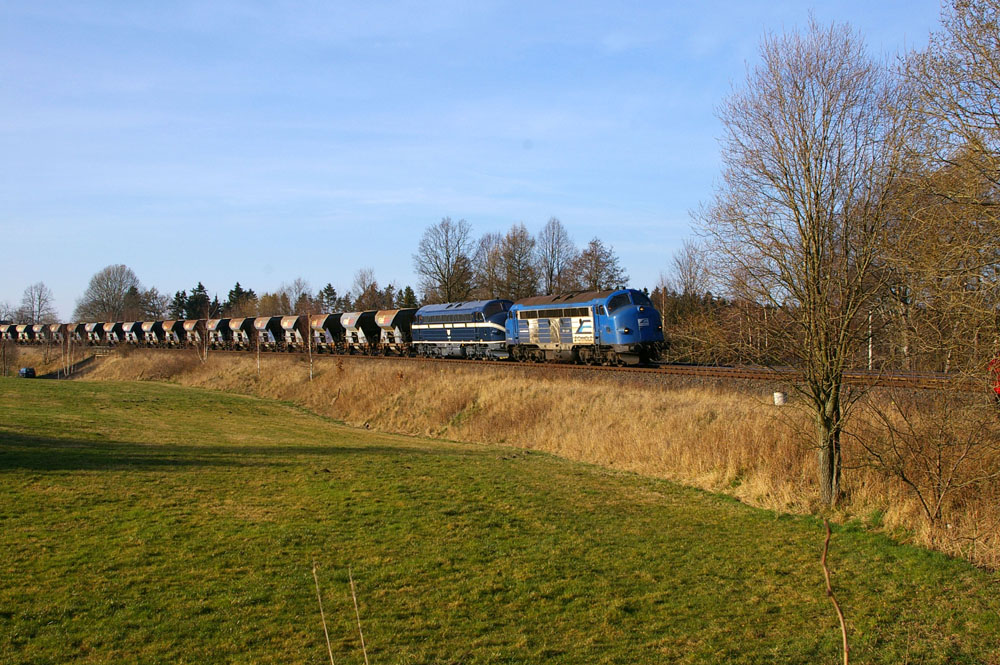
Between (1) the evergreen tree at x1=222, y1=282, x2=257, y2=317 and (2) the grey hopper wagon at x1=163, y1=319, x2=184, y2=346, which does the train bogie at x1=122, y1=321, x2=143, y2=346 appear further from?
(1) the evergreen tree at x1=222, y1=282, x2=257, y2=317

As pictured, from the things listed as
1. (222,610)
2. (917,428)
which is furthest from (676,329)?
(222,610)

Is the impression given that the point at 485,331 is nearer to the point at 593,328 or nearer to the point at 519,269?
the point at 593,328

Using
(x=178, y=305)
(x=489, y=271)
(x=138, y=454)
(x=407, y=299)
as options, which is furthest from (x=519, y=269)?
(x=178, y=305)

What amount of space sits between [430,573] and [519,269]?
6400 centimetres

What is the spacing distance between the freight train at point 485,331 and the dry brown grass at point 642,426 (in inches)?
159

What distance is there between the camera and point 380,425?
1219 inches

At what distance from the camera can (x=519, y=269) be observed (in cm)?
7206

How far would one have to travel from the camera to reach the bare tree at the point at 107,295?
129 m

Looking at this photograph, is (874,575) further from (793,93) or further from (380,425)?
(380,425)

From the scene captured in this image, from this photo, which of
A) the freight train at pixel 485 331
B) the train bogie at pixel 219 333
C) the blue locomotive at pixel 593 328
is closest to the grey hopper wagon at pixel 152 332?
the freight train at pixel 485 331

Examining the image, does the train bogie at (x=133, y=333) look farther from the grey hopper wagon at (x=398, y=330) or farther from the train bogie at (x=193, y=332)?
the grey hopper wagon at (x=398, y=330)

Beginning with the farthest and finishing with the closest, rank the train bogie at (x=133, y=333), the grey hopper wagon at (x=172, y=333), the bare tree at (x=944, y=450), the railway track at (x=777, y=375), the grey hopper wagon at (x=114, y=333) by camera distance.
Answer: the grey hopper wagon at (x=114, y=333) < the train bogie at (x=133, y=333) < the grey hopper wagon at (x=172, y=333) < the railway track at (x=777, y=375) < the bare tree at (x=944, y=450)

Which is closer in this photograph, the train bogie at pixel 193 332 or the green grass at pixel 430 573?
the green grass at pixel 430 573

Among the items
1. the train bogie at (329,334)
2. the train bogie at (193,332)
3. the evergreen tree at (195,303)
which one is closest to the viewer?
the train bogie at (329,334)
